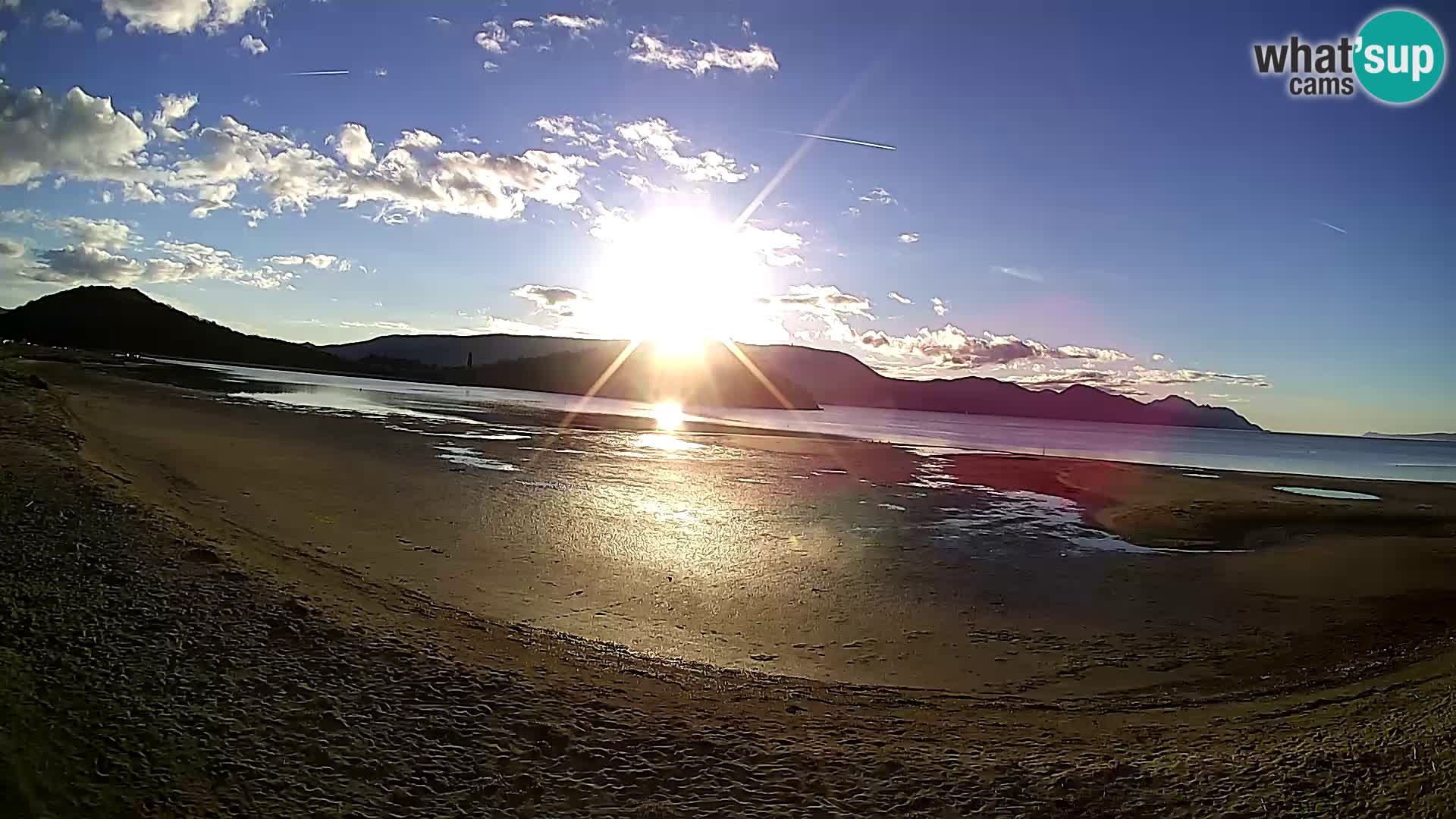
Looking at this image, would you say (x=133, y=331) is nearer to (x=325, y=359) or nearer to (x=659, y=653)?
(x=325, y=359)

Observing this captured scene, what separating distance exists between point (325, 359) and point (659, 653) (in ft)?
555

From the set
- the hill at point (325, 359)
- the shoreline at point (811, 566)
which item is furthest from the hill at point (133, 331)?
the shoreline at point (811, 566)

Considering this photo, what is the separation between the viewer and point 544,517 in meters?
17.0

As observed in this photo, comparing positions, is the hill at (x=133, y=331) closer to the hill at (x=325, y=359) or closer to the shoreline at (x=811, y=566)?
the hill at (x=325, y=359)

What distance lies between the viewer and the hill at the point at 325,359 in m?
143

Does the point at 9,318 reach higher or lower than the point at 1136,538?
higher

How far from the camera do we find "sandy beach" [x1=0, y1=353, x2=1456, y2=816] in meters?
5.71

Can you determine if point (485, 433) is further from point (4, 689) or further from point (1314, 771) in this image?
point (1314, 771)

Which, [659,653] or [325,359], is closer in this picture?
[659,653]

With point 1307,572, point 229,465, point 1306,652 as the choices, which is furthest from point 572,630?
point 1307,572

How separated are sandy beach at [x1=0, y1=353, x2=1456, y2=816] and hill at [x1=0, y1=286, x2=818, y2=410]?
11865 cm

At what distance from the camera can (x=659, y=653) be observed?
9336 millimetres

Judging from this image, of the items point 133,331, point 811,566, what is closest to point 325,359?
point 133,331

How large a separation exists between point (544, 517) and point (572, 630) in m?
7.37
